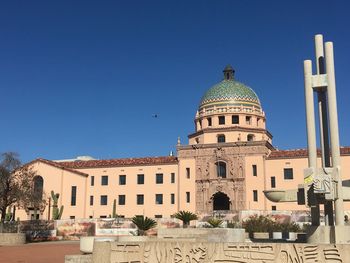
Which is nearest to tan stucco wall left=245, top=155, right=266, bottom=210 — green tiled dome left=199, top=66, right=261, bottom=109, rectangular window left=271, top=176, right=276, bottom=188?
rectangular window left=271, top=176, right=276, bottom=188

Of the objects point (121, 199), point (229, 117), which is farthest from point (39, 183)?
point (229, 117)

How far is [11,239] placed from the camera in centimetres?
3438

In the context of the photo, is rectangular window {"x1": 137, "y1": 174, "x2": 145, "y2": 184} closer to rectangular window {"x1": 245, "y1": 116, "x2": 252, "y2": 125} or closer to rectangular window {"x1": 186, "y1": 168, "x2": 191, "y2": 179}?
rectangular window {"x1": 186, "y1": 168, "x2": 191, "y2": 179}

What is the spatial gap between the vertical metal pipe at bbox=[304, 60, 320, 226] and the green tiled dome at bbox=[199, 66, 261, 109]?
3952cm

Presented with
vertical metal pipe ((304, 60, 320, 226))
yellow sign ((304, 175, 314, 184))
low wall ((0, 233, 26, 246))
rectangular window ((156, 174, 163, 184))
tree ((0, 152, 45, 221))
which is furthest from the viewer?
rectangular window ((156, 174, 163, 184))

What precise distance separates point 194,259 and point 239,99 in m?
46.5

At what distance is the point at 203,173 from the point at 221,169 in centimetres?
220

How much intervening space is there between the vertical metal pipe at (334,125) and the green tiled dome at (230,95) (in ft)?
131

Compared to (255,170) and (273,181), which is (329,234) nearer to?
(273,181)

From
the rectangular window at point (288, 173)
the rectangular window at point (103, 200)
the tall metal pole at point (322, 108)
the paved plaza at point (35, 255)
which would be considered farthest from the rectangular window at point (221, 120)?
the tall metal pole at point (322, 108)

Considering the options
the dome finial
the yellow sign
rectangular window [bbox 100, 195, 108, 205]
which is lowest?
the yellow sign

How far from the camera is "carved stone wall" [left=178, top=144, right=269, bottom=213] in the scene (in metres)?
52.2

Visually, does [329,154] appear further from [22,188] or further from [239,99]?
[239,99]

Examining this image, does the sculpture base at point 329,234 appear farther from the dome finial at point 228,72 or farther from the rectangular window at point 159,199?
the dome finial at point 228,72
